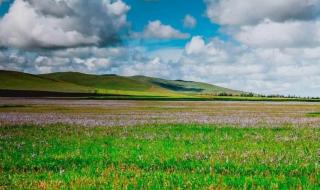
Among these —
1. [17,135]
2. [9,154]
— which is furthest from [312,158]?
[17,135]

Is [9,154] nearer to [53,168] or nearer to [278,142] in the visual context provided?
[53,168]

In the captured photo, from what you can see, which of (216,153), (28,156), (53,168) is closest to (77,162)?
(53,168)

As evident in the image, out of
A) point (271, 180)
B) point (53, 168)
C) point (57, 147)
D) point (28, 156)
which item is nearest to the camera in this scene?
point (271, 180)

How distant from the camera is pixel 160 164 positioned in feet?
41.3

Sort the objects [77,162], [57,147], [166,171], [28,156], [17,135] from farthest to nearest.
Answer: [17,135], [57,147], [28,156], [77,162], [166,171]

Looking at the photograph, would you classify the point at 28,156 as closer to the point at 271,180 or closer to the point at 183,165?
the point at 183,165

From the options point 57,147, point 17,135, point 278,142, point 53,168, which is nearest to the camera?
point 53,168

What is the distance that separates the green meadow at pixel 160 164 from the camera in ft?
31.9

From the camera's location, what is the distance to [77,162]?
13.2m

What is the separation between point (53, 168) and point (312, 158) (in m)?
7.85

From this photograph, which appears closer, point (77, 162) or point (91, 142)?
point (77, 162)

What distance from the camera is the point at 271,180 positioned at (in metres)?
9.87

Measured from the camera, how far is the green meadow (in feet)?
31.9

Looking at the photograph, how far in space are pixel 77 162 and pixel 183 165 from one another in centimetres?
337
